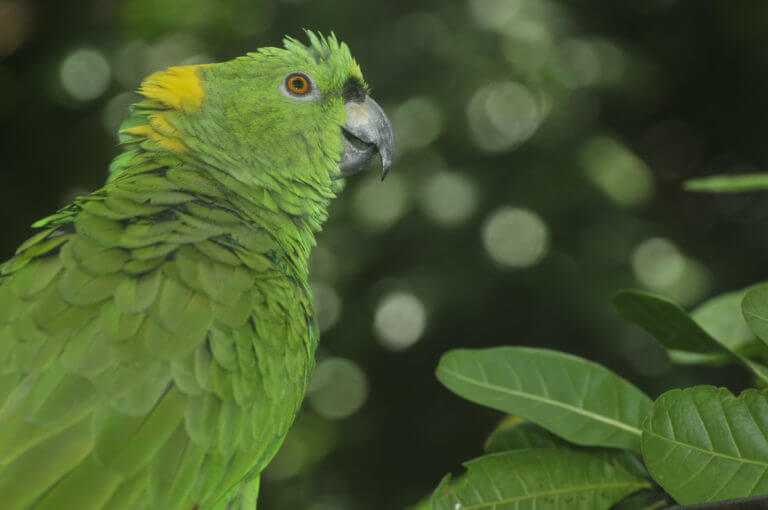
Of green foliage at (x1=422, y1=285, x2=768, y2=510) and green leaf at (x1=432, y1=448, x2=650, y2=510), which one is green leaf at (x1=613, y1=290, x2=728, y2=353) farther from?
green leaf at (x1=432, y1=448, x2=650, y2=510)

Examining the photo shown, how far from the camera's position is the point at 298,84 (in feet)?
4.17

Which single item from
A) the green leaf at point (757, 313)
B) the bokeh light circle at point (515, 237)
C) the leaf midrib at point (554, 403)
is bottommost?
the bokeh light circle at point (515, 237)

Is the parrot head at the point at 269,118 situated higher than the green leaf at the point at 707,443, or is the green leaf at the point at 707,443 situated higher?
the parrot head at the point at 269,118

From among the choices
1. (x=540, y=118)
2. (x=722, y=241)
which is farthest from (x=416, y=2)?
(x=722, y=241)

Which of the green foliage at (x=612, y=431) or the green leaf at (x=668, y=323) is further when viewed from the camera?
the green leaf at (x=668, y=323)

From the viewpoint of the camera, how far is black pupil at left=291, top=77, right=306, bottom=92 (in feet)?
4.16

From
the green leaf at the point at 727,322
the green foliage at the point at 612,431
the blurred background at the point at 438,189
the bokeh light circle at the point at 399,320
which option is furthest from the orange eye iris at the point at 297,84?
the bokeh light circle at the point at 399,320

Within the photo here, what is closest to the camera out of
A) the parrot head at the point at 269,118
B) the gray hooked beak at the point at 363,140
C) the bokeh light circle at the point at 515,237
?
the parrot head at the point at 269,118

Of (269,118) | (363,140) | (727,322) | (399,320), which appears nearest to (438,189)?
(399,320)

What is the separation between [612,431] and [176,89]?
2.92ft

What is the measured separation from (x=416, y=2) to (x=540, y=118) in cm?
62

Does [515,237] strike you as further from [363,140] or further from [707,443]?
[707,443]

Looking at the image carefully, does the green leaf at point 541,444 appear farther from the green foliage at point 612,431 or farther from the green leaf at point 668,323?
the green leaf at point 668,323

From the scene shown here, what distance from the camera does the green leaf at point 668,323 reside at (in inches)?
30.3
